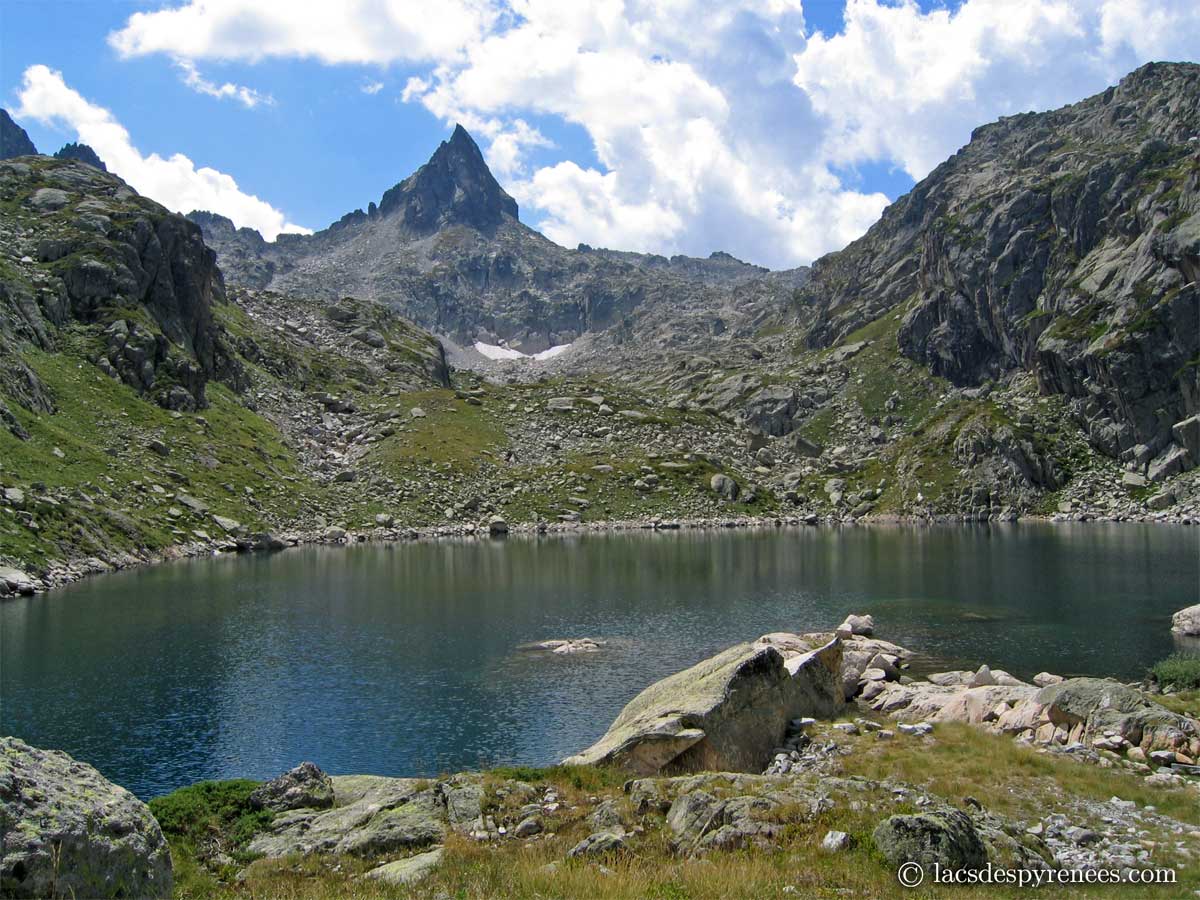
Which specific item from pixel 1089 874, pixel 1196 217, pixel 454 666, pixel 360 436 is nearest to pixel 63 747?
pixel 454 666

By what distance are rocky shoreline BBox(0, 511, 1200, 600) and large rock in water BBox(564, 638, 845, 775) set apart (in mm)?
66738

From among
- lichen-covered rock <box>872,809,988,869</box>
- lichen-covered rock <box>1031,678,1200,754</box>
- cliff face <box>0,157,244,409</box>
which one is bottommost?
lichen-covered rock <box>1031,678,1200,754</box>

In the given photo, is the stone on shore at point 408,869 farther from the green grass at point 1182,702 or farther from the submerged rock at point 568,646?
the submerged rock at point 568,646

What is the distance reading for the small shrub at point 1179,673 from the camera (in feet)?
131

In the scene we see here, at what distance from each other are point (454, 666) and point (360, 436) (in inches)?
5075

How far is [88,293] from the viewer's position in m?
143

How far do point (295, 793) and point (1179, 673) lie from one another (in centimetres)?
4222

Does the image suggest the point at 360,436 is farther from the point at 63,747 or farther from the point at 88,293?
the point at 63,747

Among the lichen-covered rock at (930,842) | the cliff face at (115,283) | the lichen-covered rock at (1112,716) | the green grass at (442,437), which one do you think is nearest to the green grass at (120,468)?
the cliff face at (115,283)

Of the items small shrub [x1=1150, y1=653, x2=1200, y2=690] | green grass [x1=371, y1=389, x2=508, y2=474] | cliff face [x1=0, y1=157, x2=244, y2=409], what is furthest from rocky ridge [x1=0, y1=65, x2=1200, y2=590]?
small shrub [x1=1150, y1=653, x2=1200, y2=690]

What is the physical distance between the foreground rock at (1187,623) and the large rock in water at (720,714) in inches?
1286

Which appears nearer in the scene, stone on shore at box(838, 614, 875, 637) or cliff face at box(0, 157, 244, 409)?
stone on shore at box(838, 614, 875, 637)

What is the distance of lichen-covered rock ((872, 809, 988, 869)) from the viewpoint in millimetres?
16203

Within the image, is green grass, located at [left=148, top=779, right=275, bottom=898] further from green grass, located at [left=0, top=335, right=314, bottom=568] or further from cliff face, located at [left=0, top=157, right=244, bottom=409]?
cliff face, located at [left=0, top=157, right=244, bottom=409]
